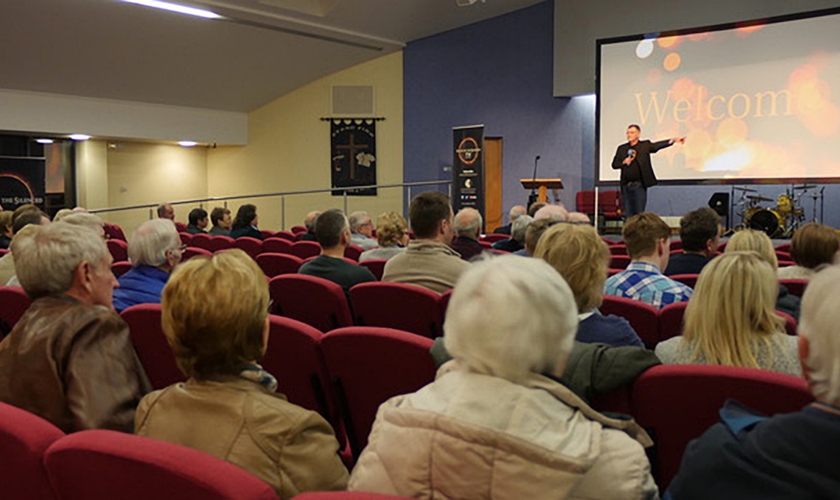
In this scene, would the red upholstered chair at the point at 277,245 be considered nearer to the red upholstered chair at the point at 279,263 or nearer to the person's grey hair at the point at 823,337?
the red upholstered chair at the point at 279,263

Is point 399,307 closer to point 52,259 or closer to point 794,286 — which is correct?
point 52,259

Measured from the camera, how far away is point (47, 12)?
35.2 feet

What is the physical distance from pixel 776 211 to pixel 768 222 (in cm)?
63

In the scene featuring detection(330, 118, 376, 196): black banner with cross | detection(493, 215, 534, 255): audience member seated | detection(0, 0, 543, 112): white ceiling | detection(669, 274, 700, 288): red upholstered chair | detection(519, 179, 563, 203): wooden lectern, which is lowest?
detection(669, 274, 700, 288): red upholstered chair

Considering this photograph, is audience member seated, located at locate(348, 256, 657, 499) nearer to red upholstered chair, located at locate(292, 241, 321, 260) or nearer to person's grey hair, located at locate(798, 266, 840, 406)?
person's grey hair, located at locate(798, 266, 840, 406)

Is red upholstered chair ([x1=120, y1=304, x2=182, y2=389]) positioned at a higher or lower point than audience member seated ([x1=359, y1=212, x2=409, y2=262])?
lower

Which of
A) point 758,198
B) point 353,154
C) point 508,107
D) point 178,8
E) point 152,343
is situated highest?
point 178,8

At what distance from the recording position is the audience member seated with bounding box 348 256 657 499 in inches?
44.6

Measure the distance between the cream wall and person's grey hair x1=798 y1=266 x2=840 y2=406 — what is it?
14102mm

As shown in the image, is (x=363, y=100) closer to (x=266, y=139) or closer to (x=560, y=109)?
(x=266, y=139)

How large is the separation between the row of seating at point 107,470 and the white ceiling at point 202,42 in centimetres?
1104

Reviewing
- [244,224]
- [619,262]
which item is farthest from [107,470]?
Answer: [244,224]

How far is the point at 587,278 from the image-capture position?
2209 mm

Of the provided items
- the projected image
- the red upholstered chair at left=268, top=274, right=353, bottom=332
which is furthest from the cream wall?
the red upholstered chair at left=268, top=274, right=353, bottom=332
